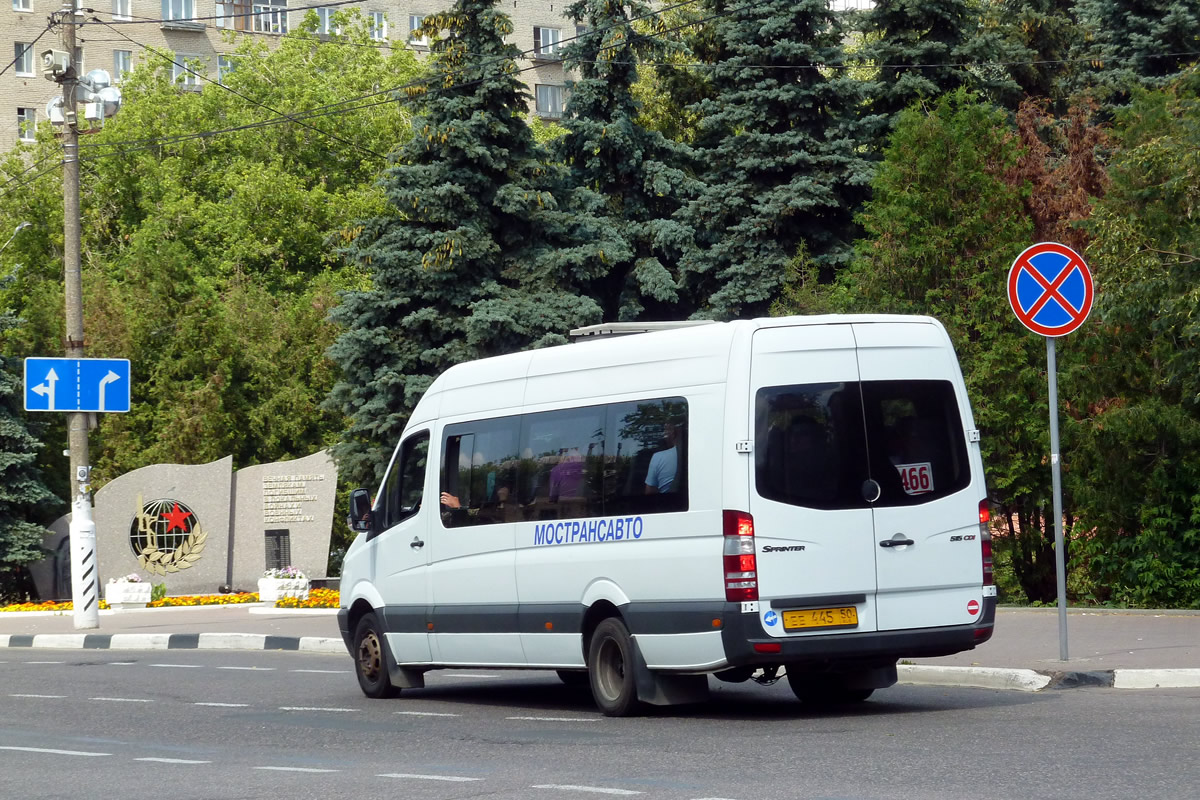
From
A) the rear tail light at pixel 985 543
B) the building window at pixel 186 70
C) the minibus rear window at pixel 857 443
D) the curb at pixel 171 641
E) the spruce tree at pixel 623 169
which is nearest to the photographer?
the minibus rear window at pixel 857 443

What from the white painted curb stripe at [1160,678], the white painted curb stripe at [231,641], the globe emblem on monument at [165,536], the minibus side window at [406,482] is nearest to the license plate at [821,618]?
the white painted curb stripe at [1160,678]

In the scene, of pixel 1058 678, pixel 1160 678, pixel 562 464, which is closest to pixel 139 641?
pixel 562 464

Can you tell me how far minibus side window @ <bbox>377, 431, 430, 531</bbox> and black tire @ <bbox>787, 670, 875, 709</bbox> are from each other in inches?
140

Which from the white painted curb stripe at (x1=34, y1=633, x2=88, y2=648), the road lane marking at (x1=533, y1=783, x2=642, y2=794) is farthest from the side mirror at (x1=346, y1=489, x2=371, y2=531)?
the white painted curb stripe at (x1=34, y1=633, x2=88, y2=648)

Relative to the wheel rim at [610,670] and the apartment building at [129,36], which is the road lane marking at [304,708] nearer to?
the wheel rim at [610,670]

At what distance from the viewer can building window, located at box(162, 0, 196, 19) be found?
73938 millimetres

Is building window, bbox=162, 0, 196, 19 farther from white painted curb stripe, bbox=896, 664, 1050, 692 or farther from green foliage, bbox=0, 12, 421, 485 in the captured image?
white painted curb stripe, bbox=896, 664, 1050, 692

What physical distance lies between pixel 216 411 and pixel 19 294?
1461 centimetres

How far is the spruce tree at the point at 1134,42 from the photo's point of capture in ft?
121

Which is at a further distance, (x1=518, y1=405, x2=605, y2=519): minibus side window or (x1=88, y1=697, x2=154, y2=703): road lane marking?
(x1=88, y1=697, x2=154, y2=703): road lane marking

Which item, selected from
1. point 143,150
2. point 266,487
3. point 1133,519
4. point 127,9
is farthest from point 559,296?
point 127,9

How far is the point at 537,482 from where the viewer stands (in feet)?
43.1

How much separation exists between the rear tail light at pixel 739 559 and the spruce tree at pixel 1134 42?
27.2 metres

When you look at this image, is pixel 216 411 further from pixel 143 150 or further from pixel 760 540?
pixel 760 540
